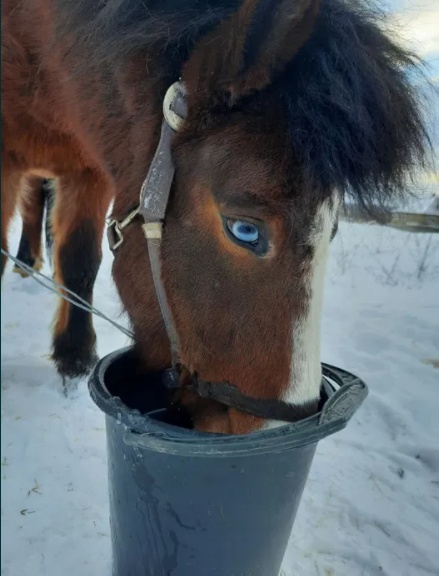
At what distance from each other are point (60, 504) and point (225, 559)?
734 millimetres

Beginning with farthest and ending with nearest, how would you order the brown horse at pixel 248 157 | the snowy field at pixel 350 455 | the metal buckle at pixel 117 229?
the snowy field at pixel 350 455 < the metal buckle at pixel 117 229 < the brown horse at pixel 248 157

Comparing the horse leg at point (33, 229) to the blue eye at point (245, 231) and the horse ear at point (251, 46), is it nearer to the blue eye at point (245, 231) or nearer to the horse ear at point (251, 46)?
the horse ear at point (251, 46)

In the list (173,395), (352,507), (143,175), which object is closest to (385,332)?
(352,507)

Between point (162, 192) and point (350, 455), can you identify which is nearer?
point (162, 192)

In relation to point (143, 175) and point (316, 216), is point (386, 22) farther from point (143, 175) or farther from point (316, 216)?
point (143, 175)

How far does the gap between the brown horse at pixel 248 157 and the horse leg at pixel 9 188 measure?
0.85 meters

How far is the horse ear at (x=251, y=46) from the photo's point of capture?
39.4 inches

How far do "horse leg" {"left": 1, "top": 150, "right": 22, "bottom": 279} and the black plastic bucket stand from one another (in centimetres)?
131

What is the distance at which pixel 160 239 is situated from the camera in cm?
126

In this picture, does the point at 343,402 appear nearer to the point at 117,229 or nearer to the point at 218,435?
the point at 218,435

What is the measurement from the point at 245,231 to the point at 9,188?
1629mm

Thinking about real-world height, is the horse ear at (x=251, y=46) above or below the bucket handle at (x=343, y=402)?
above

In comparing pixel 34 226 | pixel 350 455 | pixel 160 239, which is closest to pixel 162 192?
pixel 160 239

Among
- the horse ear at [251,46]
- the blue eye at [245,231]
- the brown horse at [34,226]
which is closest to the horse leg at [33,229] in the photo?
the brown horse at [34,226]
